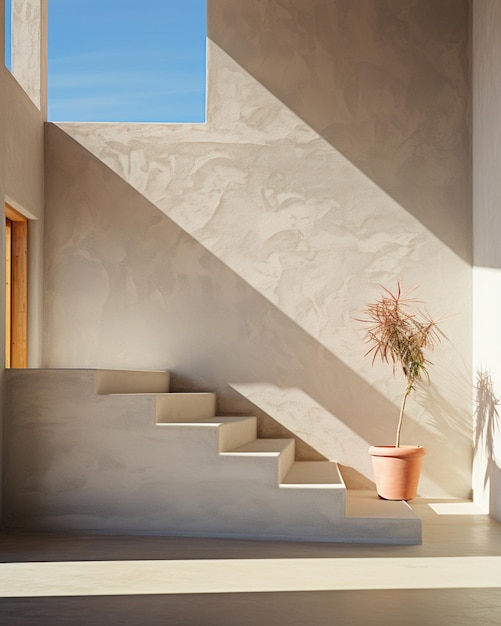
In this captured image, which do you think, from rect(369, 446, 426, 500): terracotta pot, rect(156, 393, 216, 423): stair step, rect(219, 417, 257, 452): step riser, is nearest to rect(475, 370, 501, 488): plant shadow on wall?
rect(369, 446, 426, 500): terracotta pot

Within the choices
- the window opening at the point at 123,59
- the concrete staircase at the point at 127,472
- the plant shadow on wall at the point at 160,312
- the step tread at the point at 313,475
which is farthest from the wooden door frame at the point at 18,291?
the window opening at the point at 123,59

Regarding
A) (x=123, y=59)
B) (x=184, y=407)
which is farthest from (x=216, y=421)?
(x=123, y=59)

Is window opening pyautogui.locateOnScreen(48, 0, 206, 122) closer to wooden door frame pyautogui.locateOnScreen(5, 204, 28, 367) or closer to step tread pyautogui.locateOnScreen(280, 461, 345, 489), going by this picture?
wooden door frame pyautogui.locateOnScreen(5, 204, 28, 367)

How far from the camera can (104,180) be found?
5.99 meters

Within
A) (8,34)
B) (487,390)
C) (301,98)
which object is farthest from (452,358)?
(8,34)

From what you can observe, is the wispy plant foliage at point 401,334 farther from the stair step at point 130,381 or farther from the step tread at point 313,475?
the stair step at point 130,381

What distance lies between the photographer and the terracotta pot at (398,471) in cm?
531

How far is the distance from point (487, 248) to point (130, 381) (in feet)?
8.56

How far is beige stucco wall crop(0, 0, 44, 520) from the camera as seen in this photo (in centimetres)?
489

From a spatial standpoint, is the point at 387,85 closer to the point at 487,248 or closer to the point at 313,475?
the point at 487,248

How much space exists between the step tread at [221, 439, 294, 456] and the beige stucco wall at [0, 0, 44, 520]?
5.06 feet

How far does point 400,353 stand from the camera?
215 inches

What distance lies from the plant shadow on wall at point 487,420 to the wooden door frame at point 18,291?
326 cm

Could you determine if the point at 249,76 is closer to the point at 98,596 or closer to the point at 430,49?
the point at 430,49
